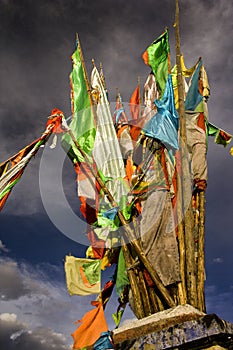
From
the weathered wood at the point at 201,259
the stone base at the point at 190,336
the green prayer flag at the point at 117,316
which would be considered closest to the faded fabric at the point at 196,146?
the weathered wood at the point at 201,259

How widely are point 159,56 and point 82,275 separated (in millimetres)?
6444

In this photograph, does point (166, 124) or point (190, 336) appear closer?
point (190, 336)

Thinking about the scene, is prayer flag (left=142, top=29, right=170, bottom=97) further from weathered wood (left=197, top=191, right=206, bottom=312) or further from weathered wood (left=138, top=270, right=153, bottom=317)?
weathered wood (left=138, top=270, right=153, bottom=317)

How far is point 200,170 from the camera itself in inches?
303

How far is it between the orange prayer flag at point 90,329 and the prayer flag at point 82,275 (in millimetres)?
1391

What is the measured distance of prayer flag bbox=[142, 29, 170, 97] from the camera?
396 inches

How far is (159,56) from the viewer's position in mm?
10172

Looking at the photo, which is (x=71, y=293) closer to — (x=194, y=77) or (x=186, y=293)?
(x=186, y=293)

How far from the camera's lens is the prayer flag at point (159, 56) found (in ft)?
33.0

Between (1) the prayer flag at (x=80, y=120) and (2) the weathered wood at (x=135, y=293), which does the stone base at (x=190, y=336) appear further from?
(1) the prayer flag at (x=80, y=120)

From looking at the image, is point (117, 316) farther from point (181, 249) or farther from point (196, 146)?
point (196, 146)

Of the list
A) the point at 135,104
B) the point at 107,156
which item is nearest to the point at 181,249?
the point at 107,156

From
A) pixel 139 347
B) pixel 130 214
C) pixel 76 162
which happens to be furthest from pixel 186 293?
pixel 76 162

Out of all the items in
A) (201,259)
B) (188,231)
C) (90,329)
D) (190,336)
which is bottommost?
(190,336)
